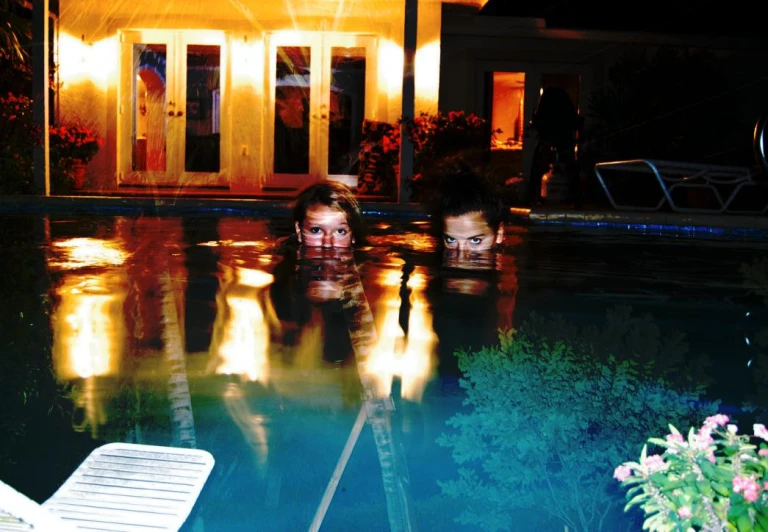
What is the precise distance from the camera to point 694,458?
103cm

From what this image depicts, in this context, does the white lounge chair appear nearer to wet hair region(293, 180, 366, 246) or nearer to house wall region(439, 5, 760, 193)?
wet hair region(293, 180, 366, 246)

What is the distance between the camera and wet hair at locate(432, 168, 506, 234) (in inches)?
203

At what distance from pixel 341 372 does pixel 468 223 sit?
2.93m

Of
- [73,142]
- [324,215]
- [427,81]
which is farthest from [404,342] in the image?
[427,81]

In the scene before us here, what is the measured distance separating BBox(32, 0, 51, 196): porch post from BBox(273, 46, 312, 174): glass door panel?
156 inches

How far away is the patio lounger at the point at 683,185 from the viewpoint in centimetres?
907

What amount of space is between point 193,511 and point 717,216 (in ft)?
23.3

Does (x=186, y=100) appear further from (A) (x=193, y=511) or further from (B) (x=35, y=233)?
(A) (x=193, y=511)

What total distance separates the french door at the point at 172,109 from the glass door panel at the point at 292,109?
718mm

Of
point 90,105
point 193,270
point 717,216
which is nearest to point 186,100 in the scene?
point 90,105

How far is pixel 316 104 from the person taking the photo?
1326cm

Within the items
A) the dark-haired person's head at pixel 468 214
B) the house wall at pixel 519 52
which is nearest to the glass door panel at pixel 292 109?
the house wall at pixel 519 52

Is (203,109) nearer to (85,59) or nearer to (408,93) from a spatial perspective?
(85,59)

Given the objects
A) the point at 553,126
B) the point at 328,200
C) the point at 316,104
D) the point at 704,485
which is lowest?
the point at 704,485
